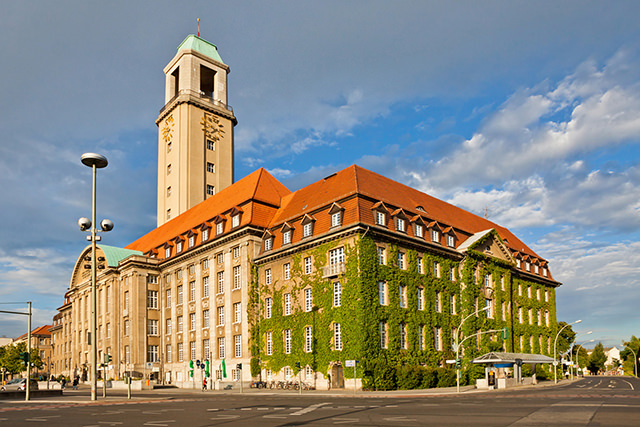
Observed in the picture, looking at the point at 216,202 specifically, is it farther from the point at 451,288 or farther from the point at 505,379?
the point at 505,379

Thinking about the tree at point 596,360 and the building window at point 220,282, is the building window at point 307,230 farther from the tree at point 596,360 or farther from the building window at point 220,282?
the tree at point 596,360

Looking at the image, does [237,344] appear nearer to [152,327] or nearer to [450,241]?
[152,327]

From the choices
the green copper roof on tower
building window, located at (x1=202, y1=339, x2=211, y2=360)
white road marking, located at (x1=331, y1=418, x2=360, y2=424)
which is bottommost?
building window, located at (x1=202, y1=339, x2=211, y2=360)

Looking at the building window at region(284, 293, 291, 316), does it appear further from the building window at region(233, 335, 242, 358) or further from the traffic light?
the traffic light

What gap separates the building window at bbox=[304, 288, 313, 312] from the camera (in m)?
49.0

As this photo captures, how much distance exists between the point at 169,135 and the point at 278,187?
27.2 meters

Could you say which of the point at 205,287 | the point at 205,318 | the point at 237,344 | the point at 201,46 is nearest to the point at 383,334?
the point at 237,344

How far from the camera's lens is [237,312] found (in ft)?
183

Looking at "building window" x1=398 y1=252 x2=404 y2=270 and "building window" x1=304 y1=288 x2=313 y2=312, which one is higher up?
"building window" x1=398 y1=252 x2=404 y2=270

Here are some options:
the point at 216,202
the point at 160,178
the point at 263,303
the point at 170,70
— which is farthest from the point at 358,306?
the point at 170,70

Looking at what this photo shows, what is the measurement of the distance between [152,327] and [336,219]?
32978mm

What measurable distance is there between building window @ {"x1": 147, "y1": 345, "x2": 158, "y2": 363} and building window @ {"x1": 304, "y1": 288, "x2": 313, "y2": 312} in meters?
27.5

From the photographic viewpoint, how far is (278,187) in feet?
210

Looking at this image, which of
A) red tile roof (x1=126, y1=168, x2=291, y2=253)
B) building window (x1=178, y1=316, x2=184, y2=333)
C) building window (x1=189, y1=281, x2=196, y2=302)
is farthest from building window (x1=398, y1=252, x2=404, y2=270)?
building window (x1=178, y1=316, x2=184, y2=333)
